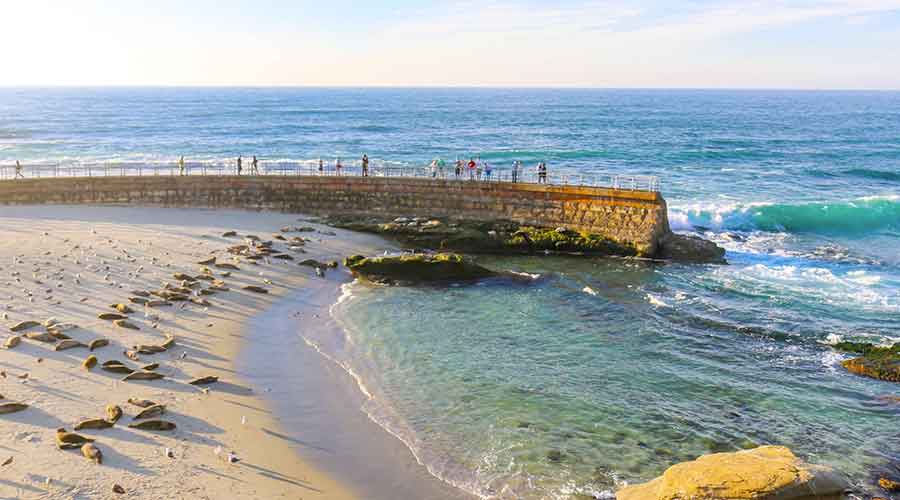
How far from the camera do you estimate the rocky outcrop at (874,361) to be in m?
17.4

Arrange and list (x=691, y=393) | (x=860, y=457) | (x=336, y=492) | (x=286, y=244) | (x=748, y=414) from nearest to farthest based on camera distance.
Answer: (x=336, y=492), (x=860, y=457), (x=748, y=414), (x=691, y=393), (x=286, y=244)

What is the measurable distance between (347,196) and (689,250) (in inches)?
591

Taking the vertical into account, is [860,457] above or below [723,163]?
below

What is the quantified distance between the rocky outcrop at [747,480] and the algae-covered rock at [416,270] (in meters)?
14.4

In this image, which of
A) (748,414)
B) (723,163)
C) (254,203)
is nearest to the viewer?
(748,414)

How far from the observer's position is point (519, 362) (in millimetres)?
17516

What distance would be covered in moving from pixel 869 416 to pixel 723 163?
148 ft

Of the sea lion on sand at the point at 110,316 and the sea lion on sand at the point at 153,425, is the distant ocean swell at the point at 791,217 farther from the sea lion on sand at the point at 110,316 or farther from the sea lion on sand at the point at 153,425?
the sea lion on sand at the point at 153,425

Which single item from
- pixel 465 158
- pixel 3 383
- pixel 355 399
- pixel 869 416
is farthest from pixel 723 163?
pixel 3 383

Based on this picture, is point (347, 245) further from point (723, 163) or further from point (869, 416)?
point (723, 163)

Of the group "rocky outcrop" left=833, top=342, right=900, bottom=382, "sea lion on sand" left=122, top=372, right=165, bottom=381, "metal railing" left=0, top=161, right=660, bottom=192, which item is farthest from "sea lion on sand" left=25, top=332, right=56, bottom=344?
"rocky outcrop" left=833, top=342, right=900, bottom=382

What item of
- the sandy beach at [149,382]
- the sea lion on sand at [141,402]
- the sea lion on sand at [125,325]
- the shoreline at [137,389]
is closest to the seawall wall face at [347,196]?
the sandy beach at [149,382]

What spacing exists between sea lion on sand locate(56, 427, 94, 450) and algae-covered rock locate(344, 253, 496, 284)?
13075 millimetres

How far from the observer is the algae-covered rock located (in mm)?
24484
